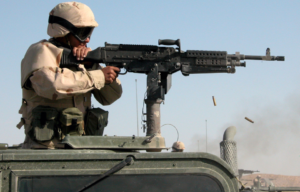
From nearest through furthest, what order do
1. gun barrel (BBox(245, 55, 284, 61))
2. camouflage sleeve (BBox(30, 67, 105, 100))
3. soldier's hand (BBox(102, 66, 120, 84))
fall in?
camouflage sleeve (BBox(30, 67, 105, 100))
soldier's hand (BBox(102, 66, 120, 84))
gun barrel (BBox(245, 55, 284, 61))

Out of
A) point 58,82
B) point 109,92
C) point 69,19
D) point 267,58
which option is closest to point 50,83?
point 58,82

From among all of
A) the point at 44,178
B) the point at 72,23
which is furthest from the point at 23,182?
the point at 72,23

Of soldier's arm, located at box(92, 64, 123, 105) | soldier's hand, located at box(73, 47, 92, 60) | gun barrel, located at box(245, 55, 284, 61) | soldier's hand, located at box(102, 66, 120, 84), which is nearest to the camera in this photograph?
soldier's hand, located at box(102, 66, 120, 84)

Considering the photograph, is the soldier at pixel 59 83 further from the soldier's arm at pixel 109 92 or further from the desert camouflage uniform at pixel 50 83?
the soldier's arm at pixel 109 92

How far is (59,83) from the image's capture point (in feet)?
14.2

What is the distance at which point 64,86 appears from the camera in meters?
4.39

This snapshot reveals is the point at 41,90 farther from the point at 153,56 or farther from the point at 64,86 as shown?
the point at 153,56

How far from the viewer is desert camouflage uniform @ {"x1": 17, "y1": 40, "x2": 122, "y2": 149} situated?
174 inches

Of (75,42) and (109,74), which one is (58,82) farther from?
(75,42)

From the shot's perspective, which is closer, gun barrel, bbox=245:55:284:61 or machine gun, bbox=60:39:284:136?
machine gun, bbox=60:39:284:136

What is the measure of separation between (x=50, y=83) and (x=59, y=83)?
85 mm

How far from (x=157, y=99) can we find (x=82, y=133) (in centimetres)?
100

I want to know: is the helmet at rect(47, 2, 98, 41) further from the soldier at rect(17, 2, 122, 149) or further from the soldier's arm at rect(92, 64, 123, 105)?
the soldier's arm at rect(92, 64, 123, 105)

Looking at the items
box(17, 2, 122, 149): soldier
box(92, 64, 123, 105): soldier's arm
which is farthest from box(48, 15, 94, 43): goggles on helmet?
box(92, 64, 123, 105): soldier's arm
